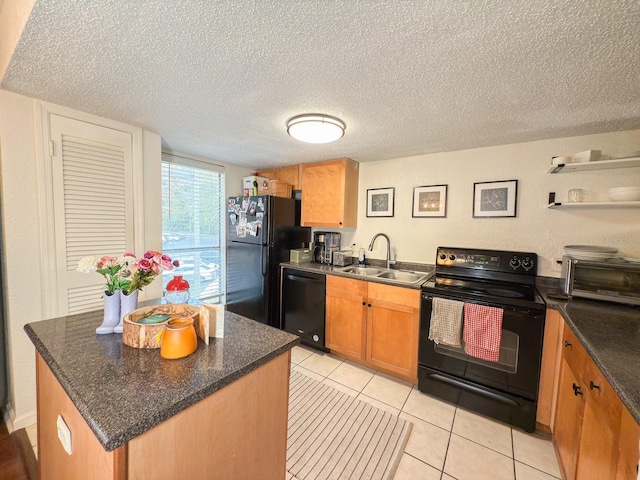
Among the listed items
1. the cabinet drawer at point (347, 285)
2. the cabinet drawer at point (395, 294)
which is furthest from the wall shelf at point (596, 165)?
the cabinet drawer at point (347, 285)

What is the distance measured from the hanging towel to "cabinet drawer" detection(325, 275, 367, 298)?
2.10 ft

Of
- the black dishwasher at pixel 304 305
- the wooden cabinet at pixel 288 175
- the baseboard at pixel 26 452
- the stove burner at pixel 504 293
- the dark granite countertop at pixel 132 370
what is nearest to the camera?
the dark granite countertop at pixel 132 370

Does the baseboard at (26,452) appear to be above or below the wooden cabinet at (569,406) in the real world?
below

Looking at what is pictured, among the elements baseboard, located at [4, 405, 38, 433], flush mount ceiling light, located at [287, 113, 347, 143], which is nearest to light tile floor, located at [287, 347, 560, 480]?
baseboard, located at [4, 405, 38, 433]

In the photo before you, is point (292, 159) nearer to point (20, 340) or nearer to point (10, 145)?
point (10, 145)

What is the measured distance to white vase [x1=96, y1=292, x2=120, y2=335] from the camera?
110 centimetres

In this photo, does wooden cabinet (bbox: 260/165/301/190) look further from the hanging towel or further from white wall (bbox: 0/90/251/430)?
white wall (bbox: 0/90/251/430)

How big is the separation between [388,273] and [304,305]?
38.3 inches

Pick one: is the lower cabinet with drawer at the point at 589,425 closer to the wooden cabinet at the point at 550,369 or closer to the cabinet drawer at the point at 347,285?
the wooden cabinet at the point at 550,369

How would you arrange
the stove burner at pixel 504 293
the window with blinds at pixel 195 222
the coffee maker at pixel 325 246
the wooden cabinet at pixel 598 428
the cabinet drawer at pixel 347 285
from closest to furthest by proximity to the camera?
the wooden cabinet at pixel 598 428 → the stove burner at pixel 504 293 → the cabinet drawer at pixel 347 285 → the window with blinds at pixel 195 222 → the coffee maker at pixel 325 246

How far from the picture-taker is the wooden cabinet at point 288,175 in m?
3.28

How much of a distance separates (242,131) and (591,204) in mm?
2700

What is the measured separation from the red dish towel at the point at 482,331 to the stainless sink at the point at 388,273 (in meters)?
0.60

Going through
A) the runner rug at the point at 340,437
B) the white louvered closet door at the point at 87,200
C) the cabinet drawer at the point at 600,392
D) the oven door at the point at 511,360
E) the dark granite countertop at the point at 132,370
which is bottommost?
the runner rug at the point at 340,437
